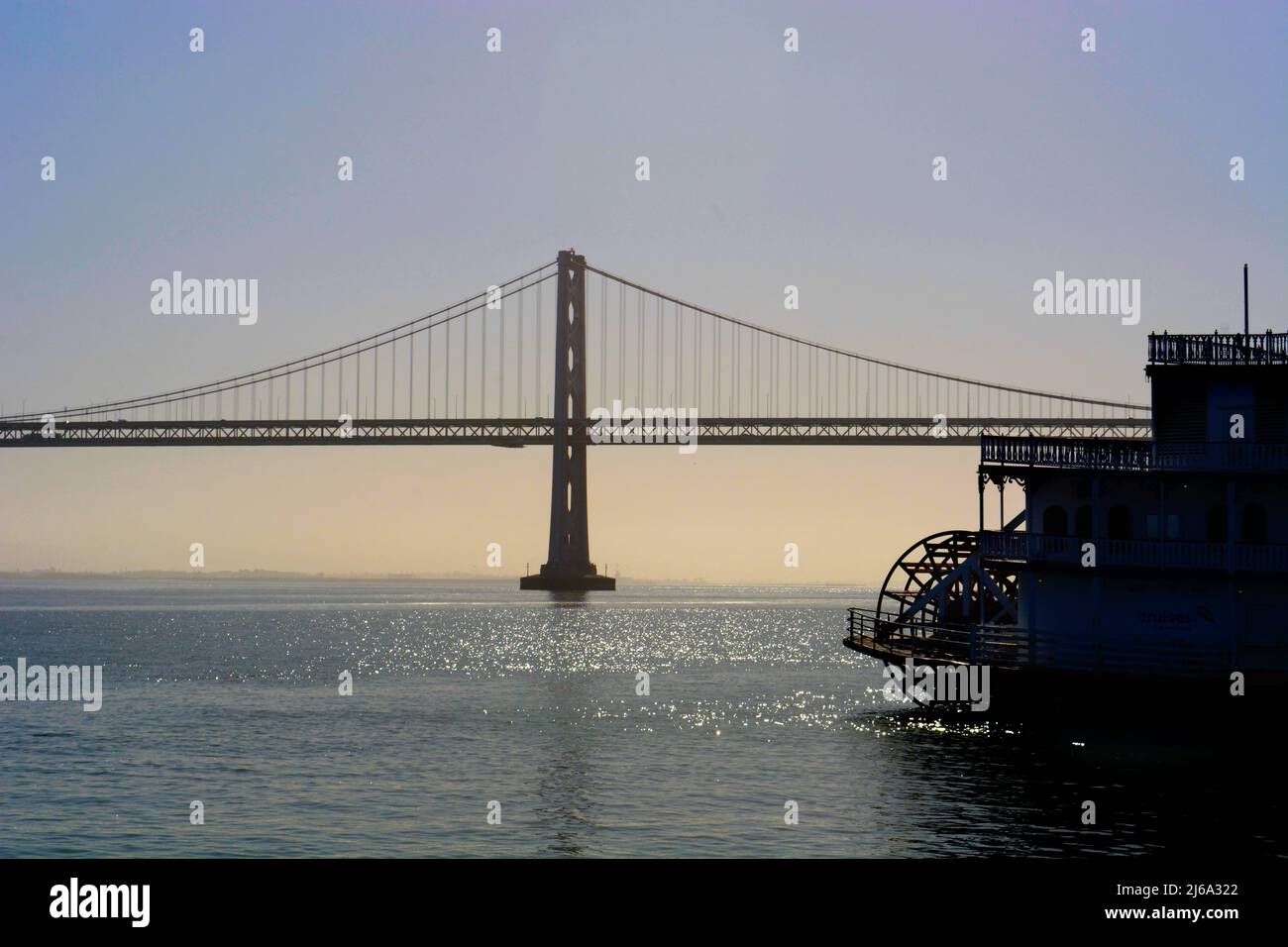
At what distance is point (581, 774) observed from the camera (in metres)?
33.1

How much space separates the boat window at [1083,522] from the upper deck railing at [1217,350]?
155 inches

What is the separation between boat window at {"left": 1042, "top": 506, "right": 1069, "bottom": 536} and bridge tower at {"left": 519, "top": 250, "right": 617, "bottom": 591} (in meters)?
106

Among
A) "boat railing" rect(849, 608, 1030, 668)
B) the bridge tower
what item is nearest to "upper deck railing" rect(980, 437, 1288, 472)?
"boat railing" rect(849, 608, 1030, 668)

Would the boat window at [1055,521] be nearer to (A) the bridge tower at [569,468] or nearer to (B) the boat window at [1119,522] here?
(B) the boat window at [1119,522]

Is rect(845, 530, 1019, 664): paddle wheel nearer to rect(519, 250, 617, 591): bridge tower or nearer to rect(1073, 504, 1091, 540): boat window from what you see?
rect(1073, 504, 1091, 540): boat window

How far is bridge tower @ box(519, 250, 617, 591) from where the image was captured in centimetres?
14475

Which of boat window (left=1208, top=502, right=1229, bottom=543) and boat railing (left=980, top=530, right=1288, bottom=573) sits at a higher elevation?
boat window (left=1208, top=502, right=1229, bottom=543)

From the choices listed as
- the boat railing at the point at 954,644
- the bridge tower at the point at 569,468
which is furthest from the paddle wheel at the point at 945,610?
the bridge tower at the point at 569,468

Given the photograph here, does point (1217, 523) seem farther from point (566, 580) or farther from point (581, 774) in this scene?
point (566, 580)

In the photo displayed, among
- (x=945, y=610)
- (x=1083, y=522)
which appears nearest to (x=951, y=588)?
(x=945, y=610)
